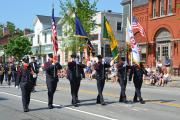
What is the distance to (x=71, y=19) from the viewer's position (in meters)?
45.3

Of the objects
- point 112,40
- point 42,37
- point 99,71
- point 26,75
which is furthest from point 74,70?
point 42,37

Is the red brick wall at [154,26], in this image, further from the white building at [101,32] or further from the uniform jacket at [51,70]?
the uniform jacket at [51,70]

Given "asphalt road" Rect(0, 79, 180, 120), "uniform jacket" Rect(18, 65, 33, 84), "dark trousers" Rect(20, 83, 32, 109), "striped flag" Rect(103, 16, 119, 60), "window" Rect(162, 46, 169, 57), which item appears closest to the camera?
"asphalt road" Rect(0, 79, 180, 120)

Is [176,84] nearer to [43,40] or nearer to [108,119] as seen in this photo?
[108,119]

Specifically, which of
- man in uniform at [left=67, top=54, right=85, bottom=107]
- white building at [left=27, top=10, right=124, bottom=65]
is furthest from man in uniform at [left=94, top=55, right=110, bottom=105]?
white building at [left=27, top=10, right=124, bottom=65]

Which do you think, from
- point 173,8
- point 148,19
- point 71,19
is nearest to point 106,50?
point 71,19

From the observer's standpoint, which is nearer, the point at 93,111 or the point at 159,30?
the point at 93,111

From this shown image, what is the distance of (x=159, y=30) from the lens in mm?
39906

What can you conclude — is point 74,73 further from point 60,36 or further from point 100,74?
point 60,36

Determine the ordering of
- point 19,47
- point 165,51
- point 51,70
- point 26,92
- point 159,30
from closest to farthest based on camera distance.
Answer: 1. point 26,92
2. point 51,70
3. point 165,51
4. point 159,30
5. point 19,47

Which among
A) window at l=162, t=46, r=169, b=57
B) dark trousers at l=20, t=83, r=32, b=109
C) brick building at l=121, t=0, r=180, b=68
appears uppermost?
brick building at l=121, t=0, r=180, b=68

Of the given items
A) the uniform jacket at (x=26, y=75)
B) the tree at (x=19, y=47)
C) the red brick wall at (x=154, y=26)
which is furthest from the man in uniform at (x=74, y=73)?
the tree at (x=19, y=47)

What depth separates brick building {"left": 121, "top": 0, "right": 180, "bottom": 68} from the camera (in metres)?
37.5

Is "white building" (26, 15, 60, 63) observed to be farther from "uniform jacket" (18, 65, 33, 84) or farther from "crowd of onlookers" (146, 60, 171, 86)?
"uniform jacket" (18, 65, 33, 84)
